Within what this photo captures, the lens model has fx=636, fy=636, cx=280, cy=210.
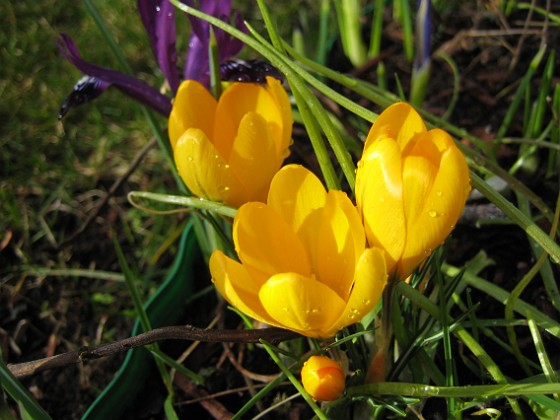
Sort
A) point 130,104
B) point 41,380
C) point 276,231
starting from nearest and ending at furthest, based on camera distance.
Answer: point 276,231, point 41,380, point 130,104

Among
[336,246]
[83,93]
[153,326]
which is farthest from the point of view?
[153,326]

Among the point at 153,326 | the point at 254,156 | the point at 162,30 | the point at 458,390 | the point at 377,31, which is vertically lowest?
the point at 153,326

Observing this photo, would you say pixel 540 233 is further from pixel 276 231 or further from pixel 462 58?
pixel 462 58

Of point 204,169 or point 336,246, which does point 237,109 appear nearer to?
point 204,169


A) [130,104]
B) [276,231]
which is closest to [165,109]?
[276,231]

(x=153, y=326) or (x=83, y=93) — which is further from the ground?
(x=83, y=93)

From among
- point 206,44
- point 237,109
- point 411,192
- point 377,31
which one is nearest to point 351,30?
point 377,31
